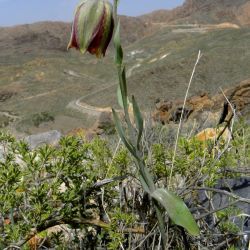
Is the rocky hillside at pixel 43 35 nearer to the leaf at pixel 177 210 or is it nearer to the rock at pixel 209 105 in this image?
the rock at pixel 209 105

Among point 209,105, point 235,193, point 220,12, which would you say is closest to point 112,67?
point 220,12

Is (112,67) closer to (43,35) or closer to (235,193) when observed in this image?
(43,35)

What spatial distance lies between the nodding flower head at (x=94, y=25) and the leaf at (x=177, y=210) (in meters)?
0.46

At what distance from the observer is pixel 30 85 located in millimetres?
48281

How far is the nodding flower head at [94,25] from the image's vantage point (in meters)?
1.54

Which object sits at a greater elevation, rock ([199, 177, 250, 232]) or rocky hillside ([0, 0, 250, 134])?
rock ([199, 177, 250, 232])

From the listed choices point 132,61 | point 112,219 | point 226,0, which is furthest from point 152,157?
point 226,0

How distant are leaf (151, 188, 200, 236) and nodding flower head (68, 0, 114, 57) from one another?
0.46m

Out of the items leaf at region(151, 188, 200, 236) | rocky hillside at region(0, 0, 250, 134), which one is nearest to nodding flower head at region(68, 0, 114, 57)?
leaf at region(151, 188, 200, 236)

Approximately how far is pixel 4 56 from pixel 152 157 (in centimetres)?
6677

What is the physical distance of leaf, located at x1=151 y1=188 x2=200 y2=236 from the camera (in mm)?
1348

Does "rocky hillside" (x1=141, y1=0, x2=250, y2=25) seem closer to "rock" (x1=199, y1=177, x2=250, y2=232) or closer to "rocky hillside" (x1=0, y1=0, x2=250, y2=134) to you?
"rocky hillside" (x1=0, y1=0, x2=250, y2=134)

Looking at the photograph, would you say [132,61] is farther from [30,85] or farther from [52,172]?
[52,172]

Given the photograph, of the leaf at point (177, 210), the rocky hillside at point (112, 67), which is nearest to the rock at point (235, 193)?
the leaf at point (177, 210)
